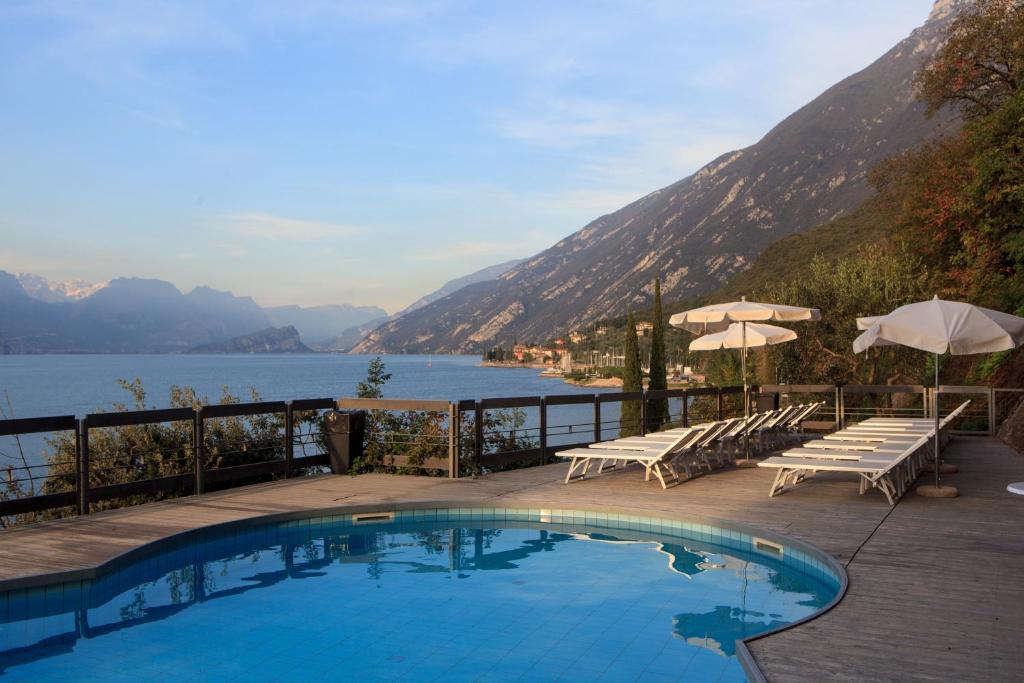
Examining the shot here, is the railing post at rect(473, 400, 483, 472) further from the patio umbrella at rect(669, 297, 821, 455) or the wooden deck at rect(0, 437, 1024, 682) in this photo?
the patio umbrella at rect(669, 297, 821, 455)

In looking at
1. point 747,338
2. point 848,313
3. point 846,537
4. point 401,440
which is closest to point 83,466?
point 401,440

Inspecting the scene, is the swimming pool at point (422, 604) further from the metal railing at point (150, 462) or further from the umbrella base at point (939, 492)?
the umbrella base at point (939, 492)

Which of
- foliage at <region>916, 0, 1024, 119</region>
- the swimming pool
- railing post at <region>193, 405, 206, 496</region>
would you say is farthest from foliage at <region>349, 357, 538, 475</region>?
foliage at <region>916, 0, 1024, 119</region>

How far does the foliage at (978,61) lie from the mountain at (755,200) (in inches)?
3462

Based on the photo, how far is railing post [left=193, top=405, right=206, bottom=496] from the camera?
8.20 m

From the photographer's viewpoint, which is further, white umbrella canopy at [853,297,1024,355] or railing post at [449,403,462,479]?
railing post at [449,403,462,479]

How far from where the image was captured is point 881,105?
142750mm

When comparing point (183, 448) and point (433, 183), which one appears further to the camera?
point (433, 183)

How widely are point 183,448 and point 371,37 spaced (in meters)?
17.2

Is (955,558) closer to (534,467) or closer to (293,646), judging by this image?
(293,646)

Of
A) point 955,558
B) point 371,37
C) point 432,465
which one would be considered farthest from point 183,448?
point 371,37

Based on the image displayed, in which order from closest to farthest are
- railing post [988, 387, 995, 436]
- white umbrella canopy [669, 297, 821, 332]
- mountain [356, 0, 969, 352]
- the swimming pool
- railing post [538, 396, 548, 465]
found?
the swimming pool
railing post [538, 396, 548, 465]
white umbrella canopy [669, 297, 821, 332]
railing post [988, 387, 995, 436]
mountain [356, 0, 969, 352]

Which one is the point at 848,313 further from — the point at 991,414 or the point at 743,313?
the point at 743,313

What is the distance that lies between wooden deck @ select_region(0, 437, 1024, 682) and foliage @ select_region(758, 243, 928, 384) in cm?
1145
